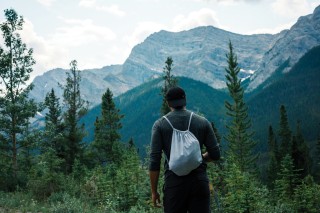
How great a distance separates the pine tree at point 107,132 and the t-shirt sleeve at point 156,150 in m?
33.8

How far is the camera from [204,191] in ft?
15.9

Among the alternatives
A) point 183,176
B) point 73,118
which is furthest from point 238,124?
point 183,176

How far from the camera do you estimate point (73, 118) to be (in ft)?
123

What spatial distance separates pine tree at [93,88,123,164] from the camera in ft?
128

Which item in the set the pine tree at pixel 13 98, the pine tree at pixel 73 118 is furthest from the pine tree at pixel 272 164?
the pine tree at pixel 13 98

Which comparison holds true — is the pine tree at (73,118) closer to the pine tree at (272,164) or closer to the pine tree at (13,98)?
the pine tree at (13,98)

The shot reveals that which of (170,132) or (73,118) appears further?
(73,118)

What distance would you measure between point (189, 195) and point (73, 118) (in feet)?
111

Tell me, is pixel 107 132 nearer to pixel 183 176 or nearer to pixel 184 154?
pixel 183 176

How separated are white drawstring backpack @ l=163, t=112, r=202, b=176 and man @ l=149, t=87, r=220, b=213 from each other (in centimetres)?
11

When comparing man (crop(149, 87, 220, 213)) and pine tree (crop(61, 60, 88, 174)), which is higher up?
pine tree (crop(61, 60, 88, 174))

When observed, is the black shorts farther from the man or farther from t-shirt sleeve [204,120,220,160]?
A: t-shirt sleeve [204,120,220,160]

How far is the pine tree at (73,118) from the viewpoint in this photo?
36.5 meters

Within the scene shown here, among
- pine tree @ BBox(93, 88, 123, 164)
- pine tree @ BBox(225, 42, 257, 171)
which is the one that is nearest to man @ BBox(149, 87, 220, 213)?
pine tree @ BBox(93, 88, 123, 164)
